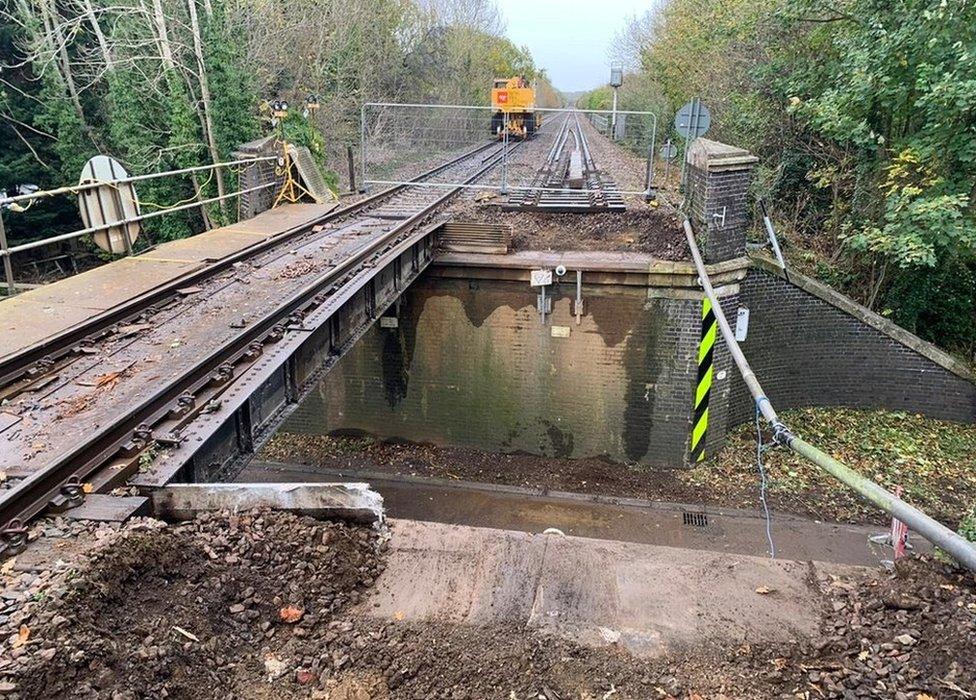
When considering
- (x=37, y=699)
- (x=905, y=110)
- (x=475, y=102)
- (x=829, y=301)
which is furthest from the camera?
(x=475, y=102)

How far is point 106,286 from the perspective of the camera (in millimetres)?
7641

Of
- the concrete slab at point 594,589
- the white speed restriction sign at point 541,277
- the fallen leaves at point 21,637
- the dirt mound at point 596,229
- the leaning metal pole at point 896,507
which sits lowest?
the white speed restriction sign at point 541,277

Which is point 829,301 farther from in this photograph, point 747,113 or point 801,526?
point 747,113

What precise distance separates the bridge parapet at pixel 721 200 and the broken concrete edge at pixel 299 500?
8.56 metres

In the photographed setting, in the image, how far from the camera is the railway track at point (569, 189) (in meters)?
13.9

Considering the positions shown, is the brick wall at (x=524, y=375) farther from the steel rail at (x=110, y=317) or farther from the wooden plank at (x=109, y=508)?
the wooden plank at (x=109, y=508)

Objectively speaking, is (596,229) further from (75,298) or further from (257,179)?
(75,298)

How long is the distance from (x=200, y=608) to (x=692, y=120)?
1188 centimetres

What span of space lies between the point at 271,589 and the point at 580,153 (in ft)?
95.4

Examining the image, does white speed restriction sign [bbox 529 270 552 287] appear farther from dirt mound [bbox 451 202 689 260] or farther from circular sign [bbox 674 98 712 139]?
circular sign [bbox 674 98 712 139]

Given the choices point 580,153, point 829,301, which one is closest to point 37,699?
point 829,301

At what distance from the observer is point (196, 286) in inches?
310

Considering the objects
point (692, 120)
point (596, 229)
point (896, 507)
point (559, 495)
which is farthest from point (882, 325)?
point (896, 507)

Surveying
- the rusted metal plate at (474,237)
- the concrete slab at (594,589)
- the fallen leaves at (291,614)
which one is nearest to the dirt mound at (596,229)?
the rusted metal plate at (474,237)
